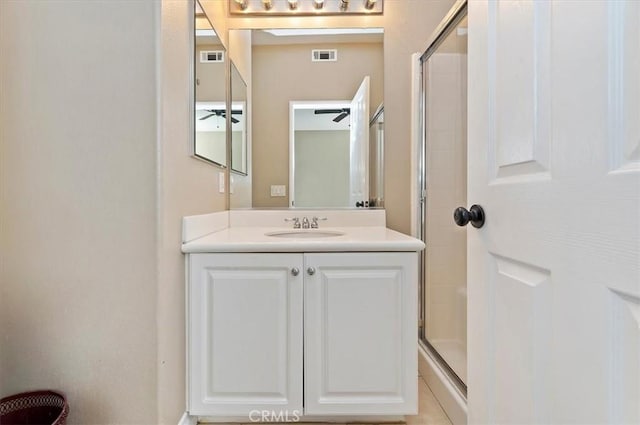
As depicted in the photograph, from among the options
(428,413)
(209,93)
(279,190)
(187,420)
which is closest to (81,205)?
(209,93)

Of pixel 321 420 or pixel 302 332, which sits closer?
pixel 302 332

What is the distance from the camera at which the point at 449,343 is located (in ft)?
5.59

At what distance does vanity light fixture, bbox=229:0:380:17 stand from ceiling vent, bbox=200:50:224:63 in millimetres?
421

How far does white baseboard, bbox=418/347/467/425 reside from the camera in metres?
1.36

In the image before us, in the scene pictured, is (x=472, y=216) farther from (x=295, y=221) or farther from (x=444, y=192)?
(x=295, y=221)

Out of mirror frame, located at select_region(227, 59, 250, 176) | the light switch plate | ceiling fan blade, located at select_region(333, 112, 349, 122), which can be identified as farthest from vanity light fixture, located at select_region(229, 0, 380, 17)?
the light switch plate

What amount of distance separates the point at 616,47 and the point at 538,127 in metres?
0.18

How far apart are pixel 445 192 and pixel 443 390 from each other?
3.19 ft

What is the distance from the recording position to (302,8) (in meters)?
2.02

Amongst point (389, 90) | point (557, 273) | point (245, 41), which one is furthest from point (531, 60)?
point (245, 41)

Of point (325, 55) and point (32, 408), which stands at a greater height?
point (325, 55)

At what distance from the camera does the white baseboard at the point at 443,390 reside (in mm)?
1364

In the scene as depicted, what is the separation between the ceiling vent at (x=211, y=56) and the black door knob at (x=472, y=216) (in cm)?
131

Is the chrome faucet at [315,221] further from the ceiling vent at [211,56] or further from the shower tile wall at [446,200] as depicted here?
the ceiling vent at [211,56]
